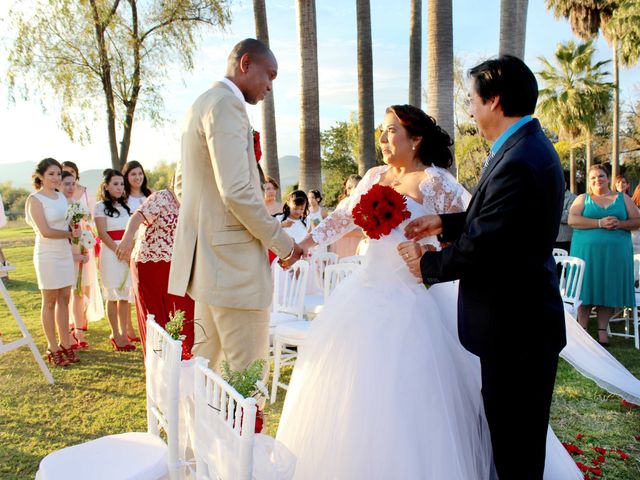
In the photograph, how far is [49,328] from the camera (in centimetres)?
622

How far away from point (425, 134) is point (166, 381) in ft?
7.41

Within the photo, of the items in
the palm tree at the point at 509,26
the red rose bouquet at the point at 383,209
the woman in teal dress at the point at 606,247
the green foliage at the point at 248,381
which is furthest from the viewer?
the palm tree at the point at 509,26

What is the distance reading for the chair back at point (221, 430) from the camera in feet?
5.15

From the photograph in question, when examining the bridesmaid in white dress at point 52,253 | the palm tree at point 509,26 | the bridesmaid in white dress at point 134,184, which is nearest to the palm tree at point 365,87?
the palm tree at point 509,26

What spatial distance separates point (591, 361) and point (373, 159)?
29.3 ft

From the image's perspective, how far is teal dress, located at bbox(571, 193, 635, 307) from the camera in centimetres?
669

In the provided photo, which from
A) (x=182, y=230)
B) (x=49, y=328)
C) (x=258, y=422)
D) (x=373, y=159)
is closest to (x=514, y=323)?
(x=258, y=422)

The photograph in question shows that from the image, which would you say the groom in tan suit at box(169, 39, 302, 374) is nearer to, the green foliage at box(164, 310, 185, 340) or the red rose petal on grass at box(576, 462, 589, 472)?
the green foliage at box(164, 310, 185, 340)

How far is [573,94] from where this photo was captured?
97.5 feet

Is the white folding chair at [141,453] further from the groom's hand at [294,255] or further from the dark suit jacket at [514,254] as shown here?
the dark suit jacket at [514,254]

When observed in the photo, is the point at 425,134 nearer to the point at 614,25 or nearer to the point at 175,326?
the point at 175,326

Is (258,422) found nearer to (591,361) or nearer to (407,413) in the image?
(407,413)

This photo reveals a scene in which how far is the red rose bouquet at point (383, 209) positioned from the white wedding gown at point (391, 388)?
158 mm

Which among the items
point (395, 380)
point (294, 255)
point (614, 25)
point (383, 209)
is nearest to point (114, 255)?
point (294, 255)
